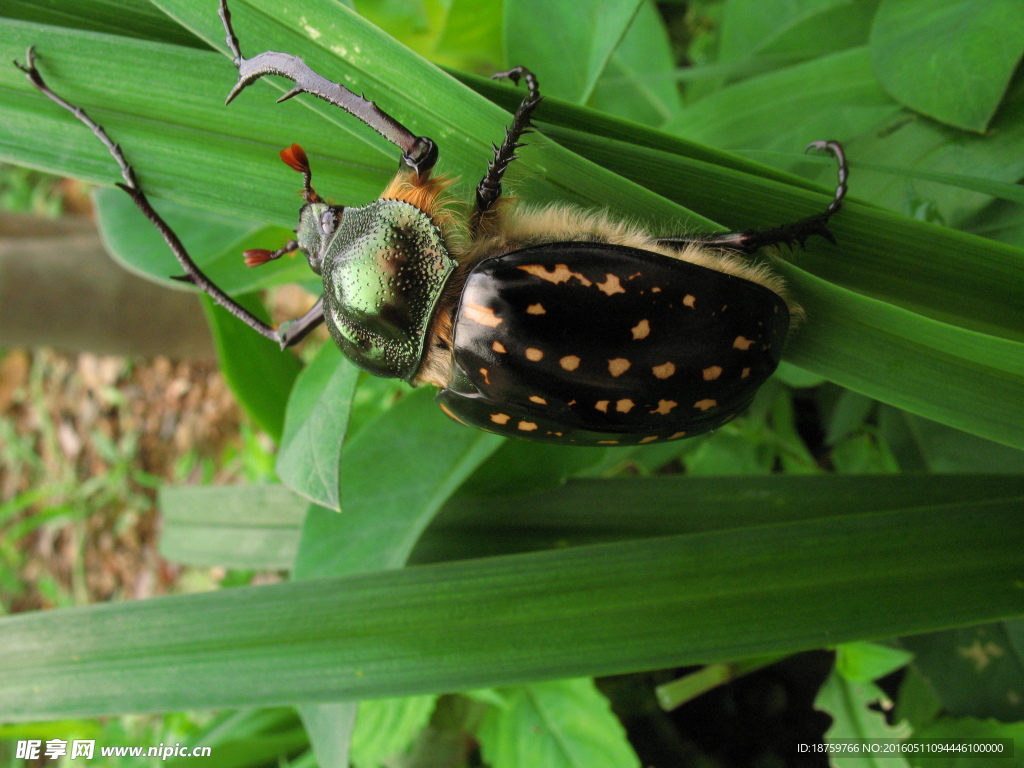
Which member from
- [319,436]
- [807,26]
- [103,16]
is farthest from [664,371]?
[807,26]

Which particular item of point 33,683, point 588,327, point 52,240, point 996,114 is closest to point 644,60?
point 996,114

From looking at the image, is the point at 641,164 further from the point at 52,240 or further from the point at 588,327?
the point at 52,240

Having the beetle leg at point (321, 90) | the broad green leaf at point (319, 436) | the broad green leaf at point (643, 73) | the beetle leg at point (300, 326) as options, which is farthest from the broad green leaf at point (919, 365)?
the broad green leaf at point (643, 73)

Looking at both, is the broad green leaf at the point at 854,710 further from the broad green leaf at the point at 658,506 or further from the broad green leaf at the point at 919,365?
the broad green leaf at the point at 919,365

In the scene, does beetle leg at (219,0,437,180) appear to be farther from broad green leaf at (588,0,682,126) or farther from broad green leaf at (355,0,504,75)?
broad green leaf at (588,0,682,126)

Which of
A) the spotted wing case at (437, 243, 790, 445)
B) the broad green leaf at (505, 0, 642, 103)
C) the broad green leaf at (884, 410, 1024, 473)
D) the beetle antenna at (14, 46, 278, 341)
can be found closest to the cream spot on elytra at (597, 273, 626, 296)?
the spotted wing case at (437, 243, 790, 445)
